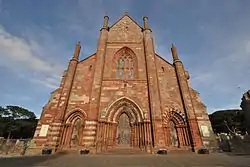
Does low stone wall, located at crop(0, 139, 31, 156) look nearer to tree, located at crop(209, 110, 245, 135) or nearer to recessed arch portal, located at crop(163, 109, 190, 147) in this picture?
recessed arch portal, located at crop(163, 109, 190, 147)

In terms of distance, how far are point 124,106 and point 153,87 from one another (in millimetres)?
3473

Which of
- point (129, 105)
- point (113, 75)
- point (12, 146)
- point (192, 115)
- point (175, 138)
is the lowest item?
point (12, 146)

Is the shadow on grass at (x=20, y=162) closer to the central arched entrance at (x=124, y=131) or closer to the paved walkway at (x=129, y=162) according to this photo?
the paved walkway at (x=129, y=162)

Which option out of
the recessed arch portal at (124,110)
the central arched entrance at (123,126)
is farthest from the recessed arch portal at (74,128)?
the recessed arch portal at (124,110)

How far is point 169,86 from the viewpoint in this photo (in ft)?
45.5

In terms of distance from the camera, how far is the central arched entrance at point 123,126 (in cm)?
1115

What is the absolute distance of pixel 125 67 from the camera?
1535cm

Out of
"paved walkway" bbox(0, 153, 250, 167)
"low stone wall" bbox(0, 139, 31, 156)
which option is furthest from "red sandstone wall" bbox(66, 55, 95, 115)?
"low stone wall" bbox(0, 139, 31, 156)

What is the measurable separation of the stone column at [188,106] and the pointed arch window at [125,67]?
516 cm

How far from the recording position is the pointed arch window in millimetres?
14719

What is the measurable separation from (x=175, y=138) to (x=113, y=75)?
8922 mm

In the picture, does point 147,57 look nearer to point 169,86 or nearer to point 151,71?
point 151,71

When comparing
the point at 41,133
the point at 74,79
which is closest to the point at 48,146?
the point at 41,133

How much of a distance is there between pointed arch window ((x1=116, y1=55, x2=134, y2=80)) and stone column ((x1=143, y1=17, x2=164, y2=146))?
6.54 ft
